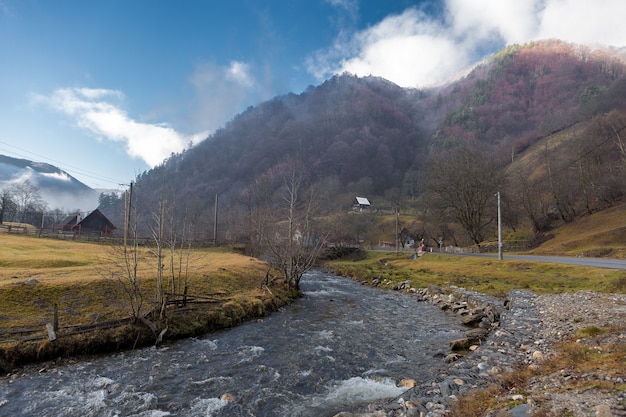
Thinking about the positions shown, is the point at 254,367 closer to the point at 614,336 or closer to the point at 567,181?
the point at 614,336

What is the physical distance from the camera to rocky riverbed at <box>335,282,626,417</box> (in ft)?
21.6

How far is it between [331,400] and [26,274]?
23.5m

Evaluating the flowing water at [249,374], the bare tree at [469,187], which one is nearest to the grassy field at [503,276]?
the flowing water at [249,374]

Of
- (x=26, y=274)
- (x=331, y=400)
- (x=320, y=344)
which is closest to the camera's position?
(x=331, y=400)

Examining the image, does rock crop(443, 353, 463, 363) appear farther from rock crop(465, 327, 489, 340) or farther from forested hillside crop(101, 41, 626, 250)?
forested hillside crop(101, 41, 626, 250)

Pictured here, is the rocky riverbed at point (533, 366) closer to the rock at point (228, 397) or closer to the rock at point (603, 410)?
the rock at point (603, 410)

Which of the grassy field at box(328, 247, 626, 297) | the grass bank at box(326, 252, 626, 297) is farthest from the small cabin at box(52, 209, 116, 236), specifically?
the grassy field at box(328, 247, 626, 297)

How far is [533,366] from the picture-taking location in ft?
31.6

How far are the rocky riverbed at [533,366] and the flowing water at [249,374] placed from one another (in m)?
1.59

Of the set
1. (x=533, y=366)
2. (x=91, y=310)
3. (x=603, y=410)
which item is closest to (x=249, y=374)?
(x=533, y=366)

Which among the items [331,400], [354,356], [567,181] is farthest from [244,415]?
[567,181]

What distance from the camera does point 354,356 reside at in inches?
583

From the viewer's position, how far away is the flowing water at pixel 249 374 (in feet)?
34.1

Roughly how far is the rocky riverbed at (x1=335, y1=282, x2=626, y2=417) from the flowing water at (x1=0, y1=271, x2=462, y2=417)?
1.59 meters
